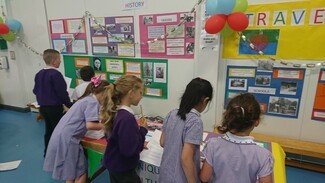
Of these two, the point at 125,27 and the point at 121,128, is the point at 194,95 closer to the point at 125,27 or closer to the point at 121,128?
the point at 121,128

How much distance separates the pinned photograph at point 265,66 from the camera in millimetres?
2382

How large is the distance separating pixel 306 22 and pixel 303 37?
0.14 meters

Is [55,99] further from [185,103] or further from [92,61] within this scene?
[185,103]

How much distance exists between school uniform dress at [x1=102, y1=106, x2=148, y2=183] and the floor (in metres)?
0.98

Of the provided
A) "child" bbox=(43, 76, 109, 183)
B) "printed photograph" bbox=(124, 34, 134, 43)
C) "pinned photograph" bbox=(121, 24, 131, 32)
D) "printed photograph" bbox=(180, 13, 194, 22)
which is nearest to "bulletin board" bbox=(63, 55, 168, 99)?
"printed photograph" bbox=(124, 34, 134, 43)

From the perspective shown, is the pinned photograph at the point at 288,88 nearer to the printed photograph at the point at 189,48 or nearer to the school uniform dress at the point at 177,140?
the printed photograph at the point at 189,48

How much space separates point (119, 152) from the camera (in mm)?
1377

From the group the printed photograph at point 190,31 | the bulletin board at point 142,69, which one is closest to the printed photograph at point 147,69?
the bulletin board at point 142,69

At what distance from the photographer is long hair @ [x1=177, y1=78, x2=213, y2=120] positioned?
3.90 feet

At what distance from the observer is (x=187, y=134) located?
3.85 feet

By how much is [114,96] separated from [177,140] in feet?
1.61

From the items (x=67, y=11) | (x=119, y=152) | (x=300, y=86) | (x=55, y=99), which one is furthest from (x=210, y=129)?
(x=67, y=11)

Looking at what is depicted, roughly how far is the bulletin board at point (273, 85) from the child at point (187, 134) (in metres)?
1.48

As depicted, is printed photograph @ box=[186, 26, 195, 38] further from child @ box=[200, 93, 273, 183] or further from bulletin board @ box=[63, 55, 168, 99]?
child @ box=[200, 93, 273, 183]
